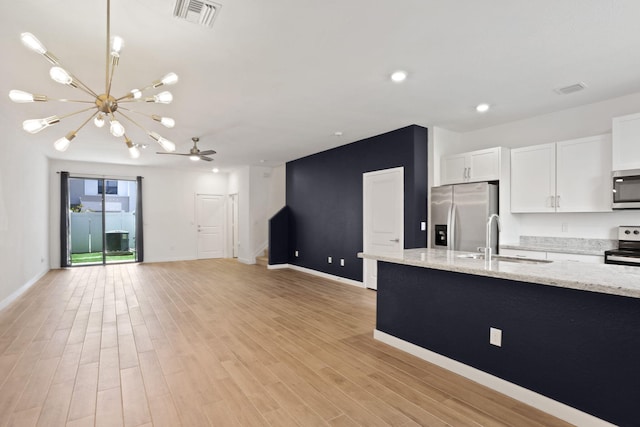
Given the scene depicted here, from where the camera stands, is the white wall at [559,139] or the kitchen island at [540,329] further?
the white wall at [559,139]

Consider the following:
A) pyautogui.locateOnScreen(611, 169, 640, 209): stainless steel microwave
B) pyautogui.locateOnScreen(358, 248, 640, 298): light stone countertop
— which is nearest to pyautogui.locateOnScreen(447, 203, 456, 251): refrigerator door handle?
pyautogui.locateOnScreen(611, 169, 640, 209): stainless steel microwave

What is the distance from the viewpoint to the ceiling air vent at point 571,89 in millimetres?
3580

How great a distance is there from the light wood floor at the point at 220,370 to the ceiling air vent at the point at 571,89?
329 cm

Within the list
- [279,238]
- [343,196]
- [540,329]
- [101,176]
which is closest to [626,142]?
[540,329]

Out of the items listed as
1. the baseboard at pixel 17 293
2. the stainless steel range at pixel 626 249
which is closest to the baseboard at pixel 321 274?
the stainless steel range at pixel 626 249

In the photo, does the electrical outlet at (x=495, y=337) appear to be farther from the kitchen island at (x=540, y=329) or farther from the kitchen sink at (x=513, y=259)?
the kitchen sink at (x=513, y=259)

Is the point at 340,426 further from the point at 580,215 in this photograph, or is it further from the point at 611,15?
the point at 580,215

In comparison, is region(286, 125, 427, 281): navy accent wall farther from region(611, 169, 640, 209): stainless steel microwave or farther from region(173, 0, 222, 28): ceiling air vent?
region(173, 0, 222, 28): ceiling air vent

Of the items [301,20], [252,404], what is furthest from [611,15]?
[252,404]

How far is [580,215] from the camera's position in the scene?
4.34 m

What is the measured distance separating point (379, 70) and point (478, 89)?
50.3 inches

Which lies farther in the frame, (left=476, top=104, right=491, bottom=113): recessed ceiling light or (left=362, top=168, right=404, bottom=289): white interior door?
(left=362, top=168, right=404, bottom=289): white interior door

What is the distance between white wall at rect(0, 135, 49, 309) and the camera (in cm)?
493

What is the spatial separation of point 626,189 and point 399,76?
2.82 metres
